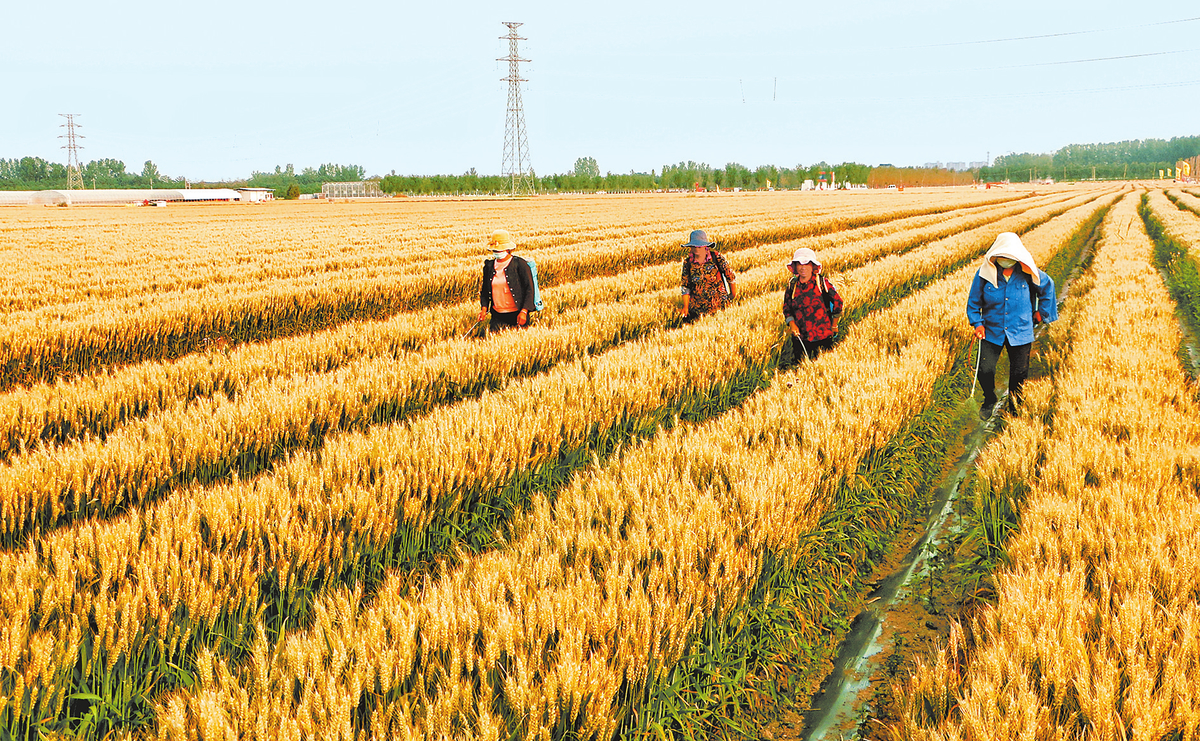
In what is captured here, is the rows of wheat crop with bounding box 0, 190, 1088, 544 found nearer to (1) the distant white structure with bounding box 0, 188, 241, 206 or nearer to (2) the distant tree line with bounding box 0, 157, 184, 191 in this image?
(1) the distant white structure with bounding box 0, 188, 241, 206

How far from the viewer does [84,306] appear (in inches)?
408

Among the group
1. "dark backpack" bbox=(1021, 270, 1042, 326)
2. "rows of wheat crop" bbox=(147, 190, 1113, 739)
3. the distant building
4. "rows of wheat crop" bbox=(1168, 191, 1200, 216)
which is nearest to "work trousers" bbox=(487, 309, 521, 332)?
"rows of wheat crop" bbox=(147, 190, 1113, 739)

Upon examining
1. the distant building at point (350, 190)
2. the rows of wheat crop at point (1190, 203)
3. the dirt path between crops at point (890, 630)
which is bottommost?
the dirt path between crops at point (890, 630)

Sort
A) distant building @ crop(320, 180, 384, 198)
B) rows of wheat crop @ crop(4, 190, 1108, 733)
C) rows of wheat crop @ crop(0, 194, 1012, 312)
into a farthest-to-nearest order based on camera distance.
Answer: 1. distant building @ crop(320, 180, 384, 198)
2. rows of wheat crop @ crop(0, 194, 1012, 312)
3. rows of wheat crop @ crop(4, 190, 1108, 733)

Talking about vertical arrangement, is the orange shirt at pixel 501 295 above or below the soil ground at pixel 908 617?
above

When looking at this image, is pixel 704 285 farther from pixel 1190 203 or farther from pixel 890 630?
pixel 1190 203

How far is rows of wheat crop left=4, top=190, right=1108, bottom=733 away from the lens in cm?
261

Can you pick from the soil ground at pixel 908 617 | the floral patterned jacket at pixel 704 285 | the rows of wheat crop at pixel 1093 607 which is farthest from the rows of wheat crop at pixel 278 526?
the floral patterned jacket at pixel 704 285

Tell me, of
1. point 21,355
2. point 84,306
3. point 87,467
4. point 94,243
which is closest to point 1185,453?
point 87,467

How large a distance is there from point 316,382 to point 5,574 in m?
3.33

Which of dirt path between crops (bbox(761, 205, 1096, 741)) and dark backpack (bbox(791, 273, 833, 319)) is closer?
dirt path between crops (bbox(761, 205, 1096, 741))

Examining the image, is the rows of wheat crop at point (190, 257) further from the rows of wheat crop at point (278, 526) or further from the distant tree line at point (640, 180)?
the distant tree line at point (640, 180)

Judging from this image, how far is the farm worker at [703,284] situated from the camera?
9.00 metres

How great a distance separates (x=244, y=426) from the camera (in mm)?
5008
